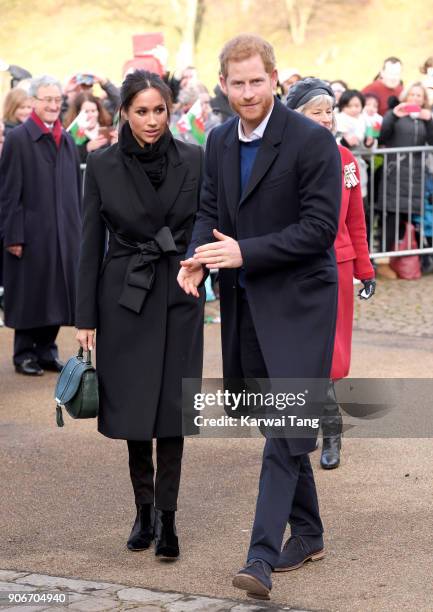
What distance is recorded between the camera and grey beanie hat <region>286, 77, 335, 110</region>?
6.39 meters

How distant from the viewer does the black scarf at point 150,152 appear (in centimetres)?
538

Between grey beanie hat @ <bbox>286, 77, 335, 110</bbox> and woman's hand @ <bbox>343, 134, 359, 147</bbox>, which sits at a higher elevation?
woman's hand @ <bbox>343, 134, 359, 147</bbox>

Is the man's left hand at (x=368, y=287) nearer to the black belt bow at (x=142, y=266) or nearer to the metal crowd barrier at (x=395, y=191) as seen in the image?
the black belt bow at (x=142, y=266)

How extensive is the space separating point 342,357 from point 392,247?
→ 23.1 feet

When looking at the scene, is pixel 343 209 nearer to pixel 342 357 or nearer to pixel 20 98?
pixel 342 357

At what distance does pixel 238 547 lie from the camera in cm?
546

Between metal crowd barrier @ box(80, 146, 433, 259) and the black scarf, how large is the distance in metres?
7.90

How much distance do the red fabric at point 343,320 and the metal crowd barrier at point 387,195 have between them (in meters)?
6.61

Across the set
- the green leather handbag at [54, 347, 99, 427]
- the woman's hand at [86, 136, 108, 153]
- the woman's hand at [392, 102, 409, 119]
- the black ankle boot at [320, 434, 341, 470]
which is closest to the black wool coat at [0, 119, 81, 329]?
the woman's hand at [86, 136, 108, 153]

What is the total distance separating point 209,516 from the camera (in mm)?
5930

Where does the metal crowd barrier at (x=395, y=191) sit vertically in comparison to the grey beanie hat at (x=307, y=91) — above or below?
below

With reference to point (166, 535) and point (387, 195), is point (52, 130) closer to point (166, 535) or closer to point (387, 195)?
point (166, 535)

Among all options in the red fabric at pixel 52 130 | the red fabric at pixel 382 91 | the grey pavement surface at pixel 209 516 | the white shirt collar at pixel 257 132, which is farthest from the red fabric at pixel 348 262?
the red fabric at pixel 382 91

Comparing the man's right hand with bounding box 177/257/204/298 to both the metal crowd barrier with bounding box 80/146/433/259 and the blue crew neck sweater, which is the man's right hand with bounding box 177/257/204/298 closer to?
the blue crew neck sweater
